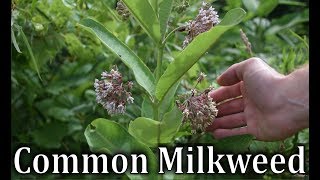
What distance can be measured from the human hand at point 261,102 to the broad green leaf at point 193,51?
0.26 m

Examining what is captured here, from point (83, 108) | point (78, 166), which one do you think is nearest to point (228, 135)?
point (78, 166)

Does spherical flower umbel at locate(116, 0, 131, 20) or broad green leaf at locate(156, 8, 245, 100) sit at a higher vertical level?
spherical flower umbel at locate(116, 0, 131, 20)

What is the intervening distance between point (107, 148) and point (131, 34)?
0.70 metres

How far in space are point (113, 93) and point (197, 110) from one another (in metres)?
0.16

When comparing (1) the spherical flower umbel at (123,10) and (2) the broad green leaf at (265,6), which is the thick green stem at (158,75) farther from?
(2) the broad green leaf at (265,6)

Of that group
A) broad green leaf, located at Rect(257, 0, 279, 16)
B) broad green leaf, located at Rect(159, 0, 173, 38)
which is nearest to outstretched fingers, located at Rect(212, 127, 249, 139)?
broad green leaf, located at Rect(159, 0, 173, 38)

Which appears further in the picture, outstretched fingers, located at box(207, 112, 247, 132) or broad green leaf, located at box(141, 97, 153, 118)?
outstretched fingers, located at box(207, 112, 247, 132)

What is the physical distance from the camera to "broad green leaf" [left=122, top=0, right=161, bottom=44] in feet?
3.82

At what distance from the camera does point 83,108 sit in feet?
6.21

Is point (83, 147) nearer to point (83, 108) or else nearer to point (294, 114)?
point (83, 108)

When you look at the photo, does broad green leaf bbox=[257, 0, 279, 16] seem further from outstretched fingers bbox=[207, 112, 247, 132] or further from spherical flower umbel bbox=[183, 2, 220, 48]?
spherical flower umbel bbox=[183, 2, 220, 48]

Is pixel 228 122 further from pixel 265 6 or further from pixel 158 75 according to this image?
pixel 265 6

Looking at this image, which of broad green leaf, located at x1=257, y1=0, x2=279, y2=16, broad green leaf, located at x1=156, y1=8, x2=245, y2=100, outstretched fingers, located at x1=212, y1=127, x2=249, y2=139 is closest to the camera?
broad green leaf, located at x1=156, y1=8, x2=245, y2=100

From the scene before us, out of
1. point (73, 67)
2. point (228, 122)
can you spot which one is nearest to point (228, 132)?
point (228, 122)
